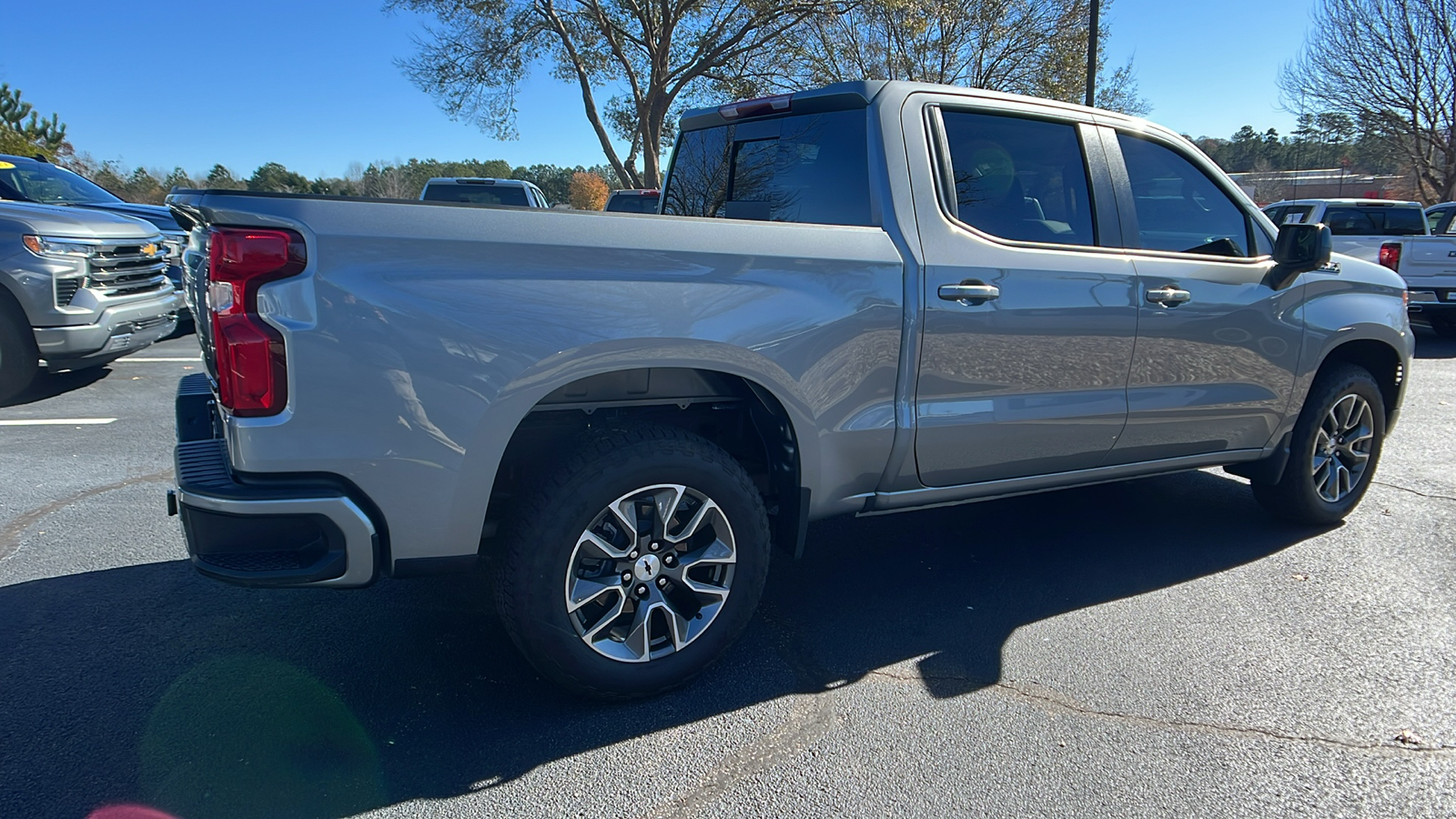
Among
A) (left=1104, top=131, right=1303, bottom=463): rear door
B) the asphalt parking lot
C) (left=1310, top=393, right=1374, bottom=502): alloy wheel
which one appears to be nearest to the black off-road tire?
(left=1310, top=393, right=1374, bottom=502): alloy wheel

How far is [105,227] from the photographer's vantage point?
23.4 ft

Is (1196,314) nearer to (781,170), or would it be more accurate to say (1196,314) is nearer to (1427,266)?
(781,170)

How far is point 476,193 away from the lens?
12.2m

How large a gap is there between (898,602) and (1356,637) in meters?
1.74

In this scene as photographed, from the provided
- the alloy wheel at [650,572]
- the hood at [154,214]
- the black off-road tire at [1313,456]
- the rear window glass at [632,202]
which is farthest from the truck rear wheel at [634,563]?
the hood at [154,214]

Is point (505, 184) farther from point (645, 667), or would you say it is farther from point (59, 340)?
point (645, 667)

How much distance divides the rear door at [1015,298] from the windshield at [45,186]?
29.2ft

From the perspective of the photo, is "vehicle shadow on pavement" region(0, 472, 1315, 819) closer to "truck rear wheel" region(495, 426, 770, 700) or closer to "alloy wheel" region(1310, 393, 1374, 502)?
"truck rear wheel" region(495, 426, 770, 700)

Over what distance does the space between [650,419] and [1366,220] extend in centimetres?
1255

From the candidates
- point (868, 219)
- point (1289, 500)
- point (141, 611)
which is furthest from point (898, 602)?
point (141, 611)

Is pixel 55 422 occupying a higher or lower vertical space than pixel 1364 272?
lower

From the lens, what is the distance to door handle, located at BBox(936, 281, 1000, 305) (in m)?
3.19

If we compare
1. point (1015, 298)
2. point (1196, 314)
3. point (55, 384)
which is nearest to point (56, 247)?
point (55, 384)

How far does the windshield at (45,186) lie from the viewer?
8.55 metres
